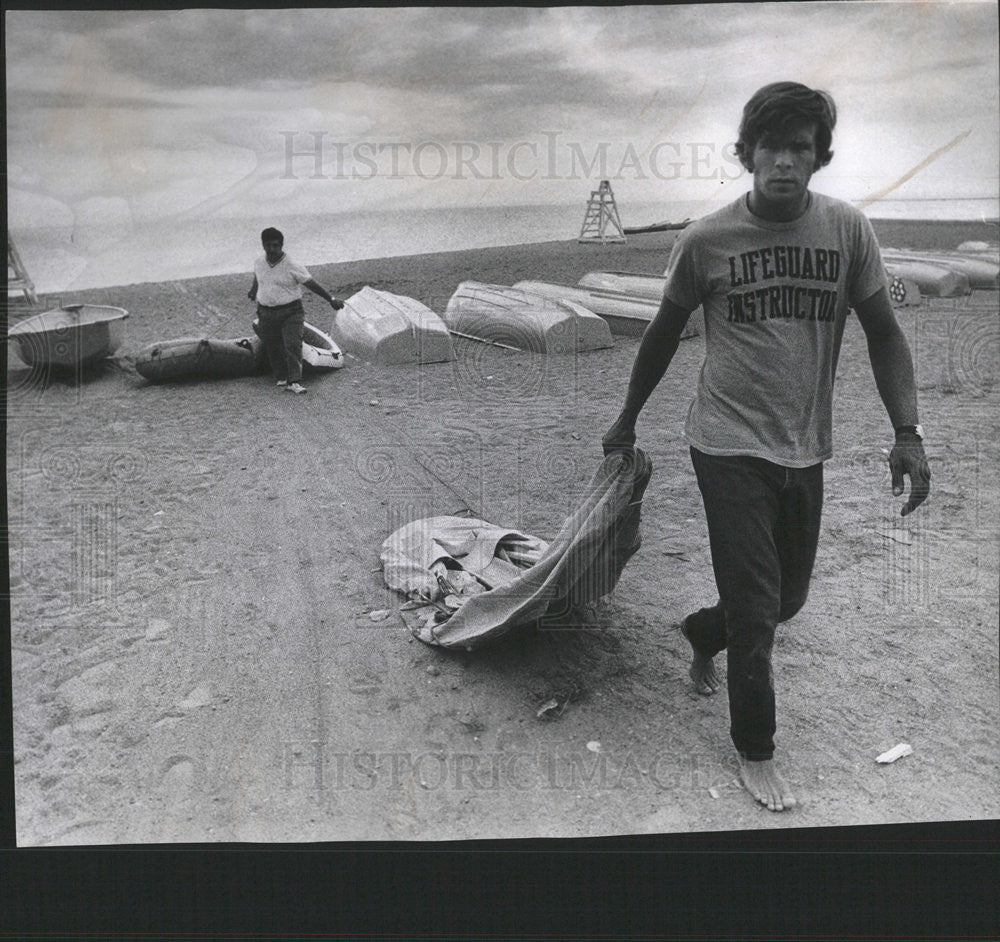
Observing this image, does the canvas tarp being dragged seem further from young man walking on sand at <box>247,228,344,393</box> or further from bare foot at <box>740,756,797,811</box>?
young man walking on sand at <box>247,228,344,393</box>

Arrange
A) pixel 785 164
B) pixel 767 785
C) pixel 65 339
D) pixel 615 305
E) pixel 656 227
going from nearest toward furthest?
pixel 785 164 < pixel 767 785 < pixel 656 227 < pixel 65 339 < pixel 615 305

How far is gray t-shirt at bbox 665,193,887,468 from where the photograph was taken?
224cm

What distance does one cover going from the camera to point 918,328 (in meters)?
6.73

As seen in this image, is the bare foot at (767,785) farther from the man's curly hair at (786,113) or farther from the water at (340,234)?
the water at (340,234)

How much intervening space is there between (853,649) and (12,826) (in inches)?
104

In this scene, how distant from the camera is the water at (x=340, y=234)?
4773mm

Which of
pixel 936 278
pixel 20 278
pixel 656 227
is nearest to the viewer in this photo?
pixel 656 227

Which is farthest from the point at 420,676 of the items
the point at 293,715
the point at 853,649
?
the point at 853,649

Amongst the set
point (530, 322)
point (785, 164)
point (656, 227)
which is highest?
point (785, 164)

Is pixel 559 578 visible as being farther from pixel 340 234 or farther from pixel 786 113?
pixel 340 234

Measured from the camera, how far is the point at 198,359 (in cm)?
630

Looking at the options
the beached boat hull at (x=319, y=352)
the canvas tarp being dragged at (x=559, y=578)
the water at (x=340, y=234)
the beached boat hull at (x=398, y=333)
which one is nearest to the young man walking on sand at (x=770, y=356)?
the canvas tarp being dragged at (x=559, y=578)

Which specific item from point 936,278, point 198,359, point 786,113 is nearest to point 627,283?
point 936,278

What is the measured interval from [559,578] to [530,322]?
A: 343cm
